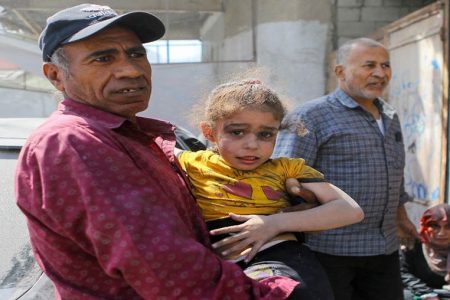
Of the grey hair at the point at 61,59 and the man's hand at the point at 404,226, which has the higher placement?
the grey hair at the point at 61,59

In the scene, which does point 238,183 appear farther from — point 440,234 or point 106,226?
point 440,234

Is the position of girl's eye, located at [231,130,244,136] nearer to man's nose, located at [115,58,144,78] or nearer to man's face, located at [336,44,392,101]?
man's nose, located at [115,58,144,78]

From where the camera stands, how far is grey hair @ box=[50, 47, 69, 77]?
1418 mm

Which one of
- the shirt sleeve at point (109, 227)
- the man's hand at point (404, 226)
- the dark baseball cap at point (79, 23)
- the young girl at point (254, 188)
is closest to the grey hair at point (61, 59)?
the dark baseball cap at point (79, 23)

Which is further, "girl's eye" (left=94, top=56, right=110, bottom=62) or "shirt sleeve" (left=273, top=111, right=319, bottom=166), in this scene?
"shirt sleeve" (left=273, top=111, right=319, bottom=166)

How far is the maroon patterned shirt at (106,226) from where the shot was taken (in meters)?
1.12

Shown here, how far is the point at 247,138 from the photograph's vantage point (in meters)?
1.74

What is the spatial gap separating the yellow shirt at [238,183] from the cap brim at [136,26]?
0.42 meters

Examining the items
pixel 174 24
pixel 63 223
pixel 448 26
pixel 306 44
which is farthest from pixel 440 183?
pixel 63 223

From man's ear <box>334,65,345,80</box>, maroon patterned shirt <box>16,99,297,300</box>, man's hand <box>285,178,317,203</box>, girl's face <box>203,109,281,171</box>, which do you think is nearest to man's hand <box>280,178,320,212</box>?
man's hand <box>285,178,317,203</box>

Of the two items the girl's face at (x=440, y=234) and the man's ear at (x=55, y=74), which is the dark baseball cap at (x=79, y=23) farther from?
the girl's face at (x=440, y=234)

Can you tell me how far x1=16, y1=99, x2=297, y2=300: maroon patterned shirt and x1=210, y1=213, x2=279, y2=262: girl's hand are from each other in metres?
0.21

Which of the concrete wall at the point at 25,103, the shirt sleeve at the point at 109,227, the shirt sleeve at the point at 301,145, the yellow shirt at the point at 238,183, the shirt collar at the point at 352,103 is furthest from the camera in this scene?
the concrete wall at the point at 25,103

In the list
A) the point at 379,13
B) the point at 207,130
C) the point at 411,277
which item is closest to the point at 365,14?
the point at 379,13
